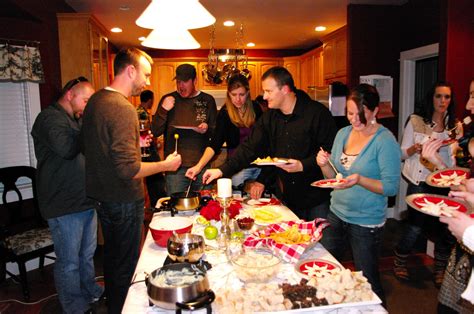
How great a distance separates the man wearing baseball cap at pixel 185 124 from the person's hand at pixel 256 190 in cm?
74

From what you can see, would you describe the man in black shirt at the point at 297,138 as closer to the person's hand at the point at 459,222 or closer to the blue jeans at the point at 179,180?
the blue jeans at the point at 179,180

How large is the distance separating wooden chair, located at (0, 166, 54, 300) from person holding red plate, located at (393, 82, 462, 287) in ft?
9.70

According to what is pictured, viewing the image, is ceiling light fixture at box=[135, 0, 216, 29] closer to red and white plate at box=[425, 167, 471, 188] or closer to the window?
red and white plate at box=[425, 167, 471, 188]

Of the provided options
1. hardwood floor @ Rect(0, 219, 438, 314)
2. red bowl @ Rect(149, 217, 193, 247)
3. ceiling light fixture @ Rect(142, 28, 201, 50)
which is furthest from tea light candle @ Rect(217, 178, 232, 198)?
hardwood floor @ Rect(0, 219, 438, 314)

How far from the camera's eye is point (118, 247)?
7.10 ft

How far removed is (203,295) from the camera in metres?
1.17

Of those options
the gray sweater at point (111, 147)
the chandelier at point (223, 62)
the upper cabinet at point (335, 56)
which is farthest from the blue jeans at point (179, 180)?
the upper cabinet at point (335, 56)

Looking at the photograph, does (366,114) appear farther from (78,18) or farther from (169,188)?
(78,18)

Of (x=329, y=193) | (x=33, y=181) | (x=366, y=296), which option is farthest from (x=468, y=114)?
(x=33, y=181)

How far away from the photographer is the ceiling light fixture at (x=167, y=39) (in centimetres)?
178

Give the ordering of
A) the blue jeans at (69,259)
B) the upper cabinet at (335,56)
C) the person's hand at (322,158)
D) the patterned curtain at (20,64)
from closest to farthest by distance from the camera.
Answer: the person's hand at (322,158) → the blue jeans at (69,259) → the patterned curtain at (20,64) → the upper cabinet at (335,56)

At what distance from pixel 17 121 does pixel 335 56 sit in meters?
4.14

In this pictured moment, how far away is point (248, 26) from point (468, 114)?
3.24m

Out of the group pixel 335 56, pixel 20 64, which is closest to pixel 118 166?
pixel 20 64
